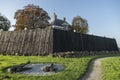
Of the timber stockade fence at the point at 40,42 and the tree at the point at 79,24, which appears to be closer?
the timber stockade fence at the point at 40,42

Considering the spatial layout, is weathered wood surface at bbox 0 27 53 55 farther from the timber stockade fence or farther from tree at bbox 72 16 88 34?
tree at bbox 72 16 88 34

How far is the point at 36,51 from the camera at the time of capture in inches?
1095

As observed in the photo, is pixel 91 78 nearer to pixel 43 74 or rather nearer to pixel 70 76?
pixel 70 76

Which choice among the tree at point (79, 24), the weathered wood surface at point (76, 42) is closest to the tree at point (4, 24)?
the tree at point (79, 24)

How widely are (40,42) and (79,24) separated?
39.9 metres

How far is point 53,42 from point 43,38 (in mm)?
1676

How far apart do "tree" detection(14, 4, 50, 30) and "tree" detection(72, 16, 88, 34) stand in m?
10.6

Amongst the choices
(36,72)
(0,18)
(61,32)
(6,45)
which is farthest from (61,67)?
(0,18)

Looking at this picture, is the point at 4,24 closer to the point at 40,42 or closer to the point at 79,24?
the point at 79,24

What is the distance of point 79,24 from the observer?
67.1 metres

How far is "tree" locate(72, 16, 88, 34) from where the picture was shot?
66.1 metres

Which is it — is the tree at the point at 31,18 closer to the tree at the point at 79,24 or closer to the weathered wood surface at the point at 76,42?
the tree at the point at 79,24

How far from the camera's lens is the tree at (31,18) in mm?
56156

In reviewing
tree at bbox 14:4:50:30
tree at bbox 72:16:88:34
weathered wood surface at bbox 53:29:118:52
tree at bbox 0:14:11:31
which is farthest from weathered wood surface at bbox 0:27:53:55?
tree at bbox 72:16:88:34
